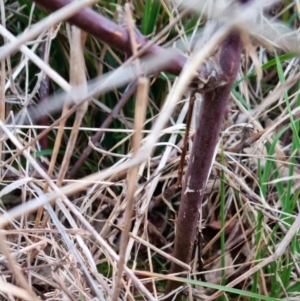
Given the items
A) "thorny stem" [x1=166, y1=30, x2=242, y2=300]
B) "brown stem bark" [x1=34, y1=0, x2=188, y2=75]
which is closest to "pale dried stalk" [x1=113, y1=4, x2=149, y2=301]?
"brown stem bark" [x1=34, y1=0, x2=188, y2=75]

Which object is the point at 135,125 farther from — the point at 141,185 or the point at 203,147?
the point at 141,185

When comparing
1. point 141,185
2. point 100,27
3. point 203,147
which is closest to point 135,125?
point 100,27

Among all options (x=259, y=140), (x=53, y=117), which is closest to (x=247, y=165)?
(x=259, y=140)

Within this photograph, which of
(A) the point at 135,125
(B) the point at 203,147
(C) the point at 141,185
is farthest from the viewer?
(C) the point at 141,185

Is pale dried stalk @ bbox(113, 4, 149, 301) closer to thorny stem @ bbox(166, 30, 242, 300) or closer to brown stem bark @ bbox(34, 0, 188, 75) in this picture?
brown stem bark @ bbox(34, 0, 188, 75)

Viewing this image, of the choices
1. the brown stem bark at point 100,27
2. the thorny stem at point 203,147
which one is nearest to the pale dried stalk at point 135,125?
the brown stem bark at point 100,27

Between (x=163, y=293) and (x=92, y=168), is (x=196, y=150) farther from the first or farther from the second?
(x=92, y=168)

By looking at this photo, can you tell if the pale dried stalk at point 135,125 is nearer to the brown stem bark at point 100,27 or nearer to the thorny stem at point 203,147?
the brown stem bark at point 100,27
